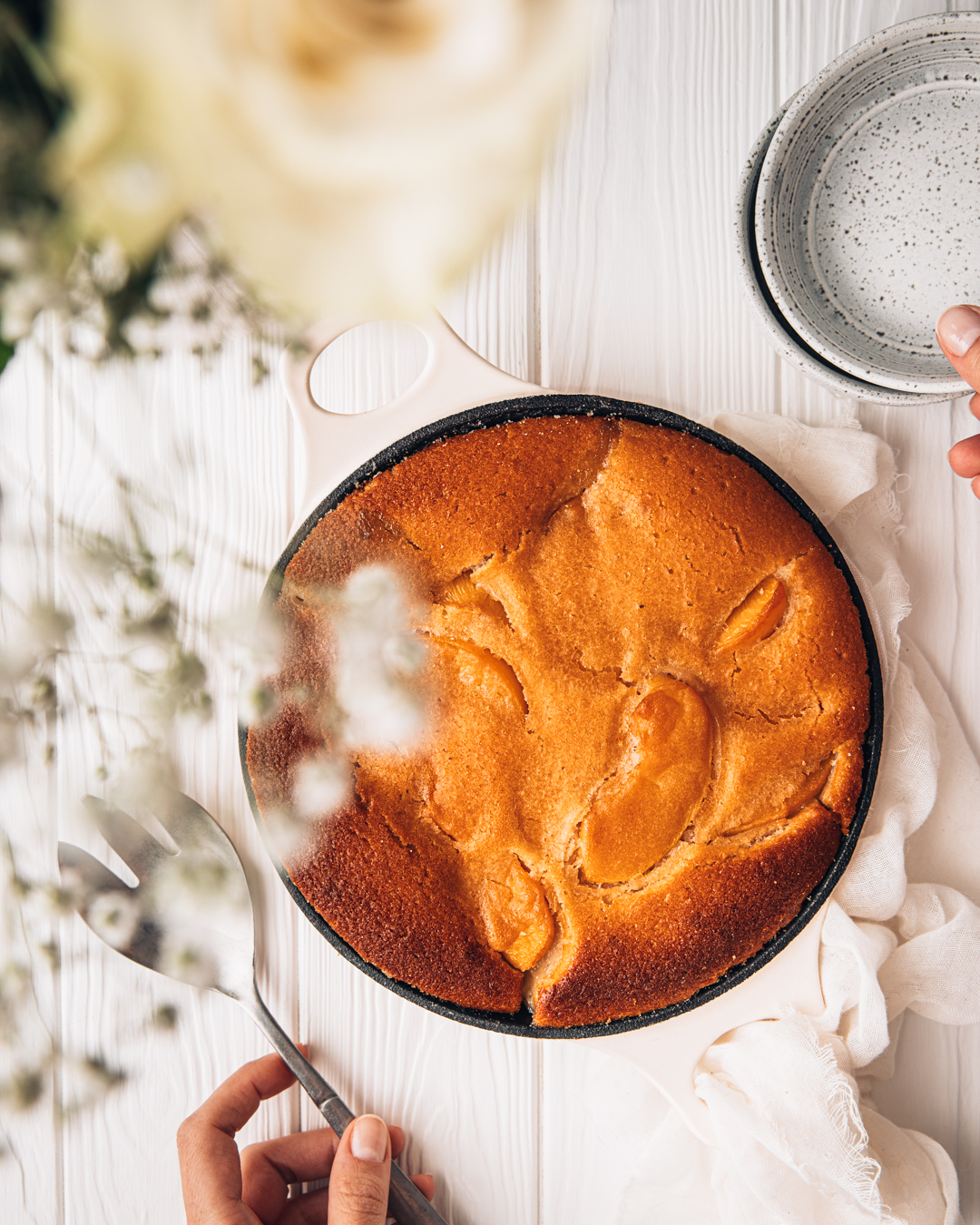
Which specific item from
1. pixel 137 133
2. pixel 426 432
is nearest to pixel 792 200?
pixel 426 432

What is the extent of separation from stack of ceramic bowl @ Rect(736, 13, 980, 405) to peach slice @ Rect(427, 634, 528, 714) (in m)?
0.50

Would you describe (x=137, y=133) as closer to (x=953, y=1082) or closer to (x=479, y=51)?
(x=479, y=51)

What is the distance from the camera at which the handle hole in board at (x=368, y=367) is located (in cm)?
123

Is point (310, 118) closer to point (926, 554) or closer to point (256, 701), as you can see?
point (256, 701)

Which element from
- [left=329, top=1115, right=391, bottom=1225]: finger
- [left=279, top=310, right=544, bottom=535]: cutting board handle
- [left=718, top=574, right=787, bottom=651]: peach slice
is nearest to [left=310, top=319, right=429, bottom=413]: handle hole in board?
[left=279, top=310, right=544, bottom=535]: cutting board handle

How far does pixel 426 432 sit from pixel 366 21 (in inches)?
26.0

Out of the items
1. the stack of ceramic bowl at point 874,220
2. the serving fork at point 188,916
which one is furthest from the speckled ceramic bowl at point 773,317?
the serving fork at point 188,916

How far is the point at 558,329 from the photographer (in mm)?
1223

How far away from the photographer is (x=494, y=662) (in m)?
1.00

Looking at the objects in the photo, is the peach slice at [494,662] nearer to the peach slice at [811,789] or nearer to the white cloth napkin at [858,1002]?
the peach slice at [811,789]

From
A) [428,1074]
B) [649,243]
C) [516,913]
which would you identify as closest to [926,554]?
[649,243]

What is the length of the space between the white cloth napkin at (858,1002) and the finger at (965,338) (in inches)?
7.8

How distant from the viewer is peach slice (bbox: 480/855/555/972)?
1007 mm

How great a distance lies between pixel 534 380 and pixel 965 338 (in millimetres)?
523
